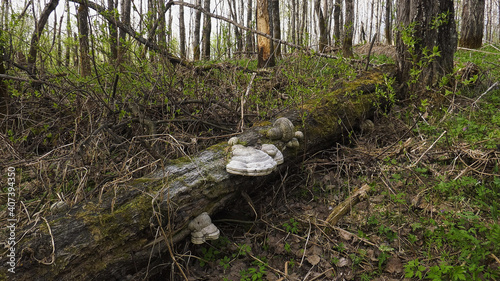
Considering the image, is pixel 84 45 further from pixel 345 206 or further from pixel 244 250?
pixel 345 206

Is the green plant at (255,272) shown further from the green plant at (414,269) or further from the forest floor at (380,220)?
the green plant at (414,269)

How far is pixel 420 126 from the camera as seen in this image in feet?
12.4

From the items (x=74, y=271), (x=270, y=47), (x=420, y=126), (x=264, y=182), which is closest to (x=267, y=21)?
(x=270, y=47)

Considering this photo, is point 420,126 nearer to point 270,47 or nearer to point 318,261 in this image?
point 318,261

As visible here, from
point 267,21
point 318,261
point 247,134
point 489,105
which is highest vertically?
point 267,21

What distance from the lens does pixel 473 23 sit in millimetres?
10000

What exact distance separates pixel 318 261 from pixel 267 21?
6.28 meters

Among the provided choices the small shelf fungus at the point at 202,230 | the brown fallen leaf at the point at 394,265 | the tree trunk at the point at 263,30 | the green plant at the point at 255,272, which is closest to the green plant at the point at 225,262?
the green plant at the point at 255,272

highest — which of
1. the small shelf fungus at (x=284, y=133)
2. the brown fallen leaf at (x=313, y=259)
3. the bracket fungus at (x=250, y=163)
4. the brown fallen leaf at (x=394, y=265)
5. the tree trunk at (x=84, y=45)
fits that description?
the tree trunk at (x=84, y=45)

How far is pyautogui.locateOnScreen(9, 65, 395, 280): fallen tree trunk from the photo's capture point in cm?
173

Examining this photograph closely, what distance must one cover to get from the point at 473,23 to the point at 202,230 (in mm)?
12293

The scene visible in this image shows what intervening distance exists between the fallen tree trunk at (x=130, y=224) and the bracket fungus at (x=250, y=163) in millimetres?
138

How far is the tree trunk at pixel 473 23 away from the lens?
993cm

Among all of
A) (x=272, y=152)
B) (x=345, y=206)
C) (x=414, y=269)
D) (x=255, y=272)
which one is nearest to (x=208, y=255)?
(x=255, y=272)
